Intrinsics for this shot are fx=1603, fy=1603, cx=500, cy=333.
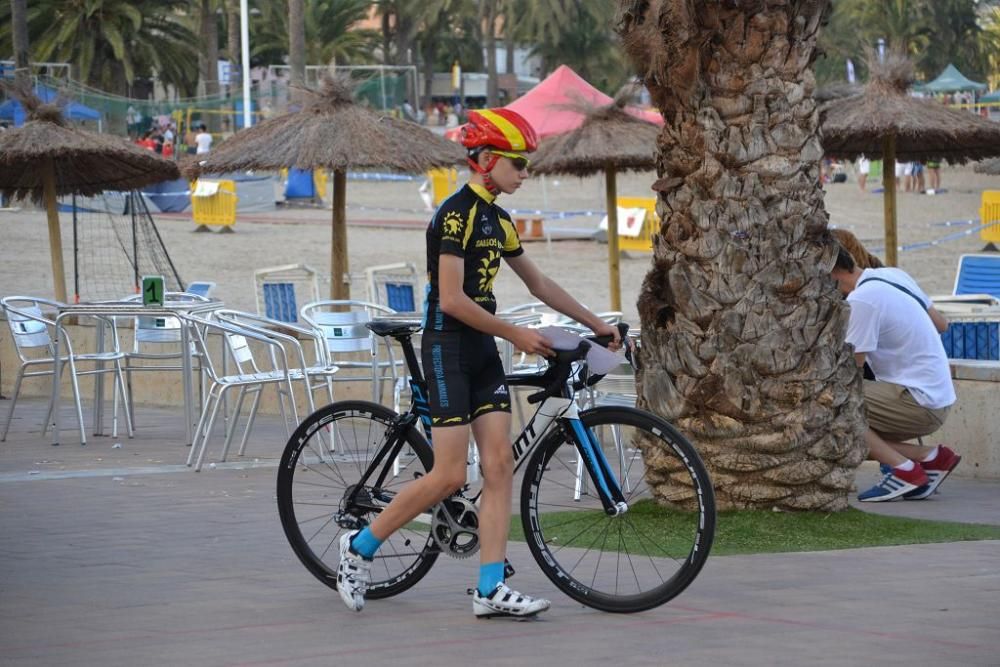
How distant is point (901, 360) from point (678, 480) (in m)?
2.33

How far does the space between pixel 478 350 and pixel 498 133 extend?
74 centimetres

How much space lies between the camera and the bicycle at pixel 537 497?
5.47m

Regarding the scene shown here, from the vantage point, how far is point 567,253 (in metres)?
28.9

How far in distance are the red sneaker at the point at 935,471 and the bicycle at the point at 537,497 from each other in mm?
2706

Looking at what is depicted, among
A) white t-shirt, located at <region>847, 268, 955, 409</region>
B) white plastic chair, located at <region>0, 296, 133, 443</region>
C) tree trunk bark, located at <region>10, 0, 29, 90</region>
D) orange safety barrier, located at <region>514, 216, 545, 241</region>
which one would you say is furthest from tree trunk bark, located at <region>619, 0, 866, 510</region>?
orange safety barrier, located at <region>514, 216, 545, 241</region>

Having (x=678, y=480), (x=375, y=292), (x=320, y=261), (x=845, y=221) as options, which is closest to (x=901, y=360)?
(x=678, y=480)

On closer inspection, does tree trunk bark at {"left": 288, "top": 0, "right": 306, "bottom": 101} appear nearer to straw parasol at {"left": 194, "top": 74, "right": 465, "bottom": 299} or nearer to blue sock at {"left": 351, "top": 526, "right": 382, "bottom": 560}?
straw parasol at {"left": 194, "top": 74, "right": 465, "bottom": 299}

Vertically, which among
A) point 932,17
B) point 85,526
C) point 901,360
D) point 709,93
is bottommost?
point 85,526

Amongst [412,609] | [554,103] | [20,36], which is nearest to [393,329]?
[412,609]

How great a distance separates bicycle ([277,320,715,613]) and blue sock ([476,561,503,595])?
0.10 m

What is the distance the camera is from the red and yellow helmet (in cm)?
534

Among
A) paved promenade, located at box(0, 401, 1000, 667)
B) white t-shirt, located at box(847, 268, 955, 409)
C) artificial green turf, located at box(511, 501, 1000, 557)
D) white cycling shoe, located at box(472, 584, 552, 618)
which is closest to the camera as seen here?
paved promenade, located at box(0, 401, 1000, 667)

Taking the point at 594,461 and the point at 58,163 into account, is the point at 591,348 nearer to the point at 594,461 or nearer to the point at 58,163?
the point at 594,461

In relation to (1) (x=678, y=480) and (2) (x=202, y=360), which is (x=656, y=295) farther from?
(2) (x=202, y=360)
